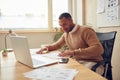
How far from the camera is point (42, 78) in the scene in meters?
1.02

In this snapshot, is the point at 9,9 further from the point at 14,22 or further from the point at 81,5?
the point at 81,5

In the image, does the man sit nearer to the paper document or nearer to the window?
the paper document

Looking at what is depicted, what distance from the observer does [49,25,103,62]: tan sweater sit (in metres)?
1.86

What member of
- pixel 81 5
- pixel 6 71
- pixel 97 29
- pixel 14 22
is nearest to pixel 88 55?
pixel 6 71

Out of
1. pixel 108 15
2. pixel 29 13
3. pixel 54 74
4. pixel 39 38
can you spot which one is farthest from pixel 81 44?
pixel 29 13

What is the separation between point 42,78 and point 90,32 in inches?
44.5

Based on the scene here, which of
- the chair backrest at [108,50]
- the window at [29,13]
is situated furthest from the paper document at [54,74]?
the window at [29,13]

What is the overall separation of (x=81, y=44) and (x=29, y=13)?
2.06 meters

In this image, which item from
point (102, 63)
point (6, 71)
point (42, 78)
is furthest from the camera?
point (102, 63)

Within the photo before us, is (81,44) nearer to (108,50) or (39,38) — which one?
(108,50)

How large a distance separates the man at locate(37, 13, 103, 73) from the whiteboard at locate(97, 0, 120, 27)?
2.14 ft

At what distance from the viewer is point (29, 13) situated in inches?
151

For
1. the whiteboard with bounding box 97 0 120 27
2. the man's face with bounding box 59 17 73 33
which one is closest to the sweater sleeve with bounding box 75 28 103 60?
the man's face with bounding box 59 17 73 33

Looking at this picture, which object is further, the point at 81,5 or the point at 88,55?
the point at 81,5
